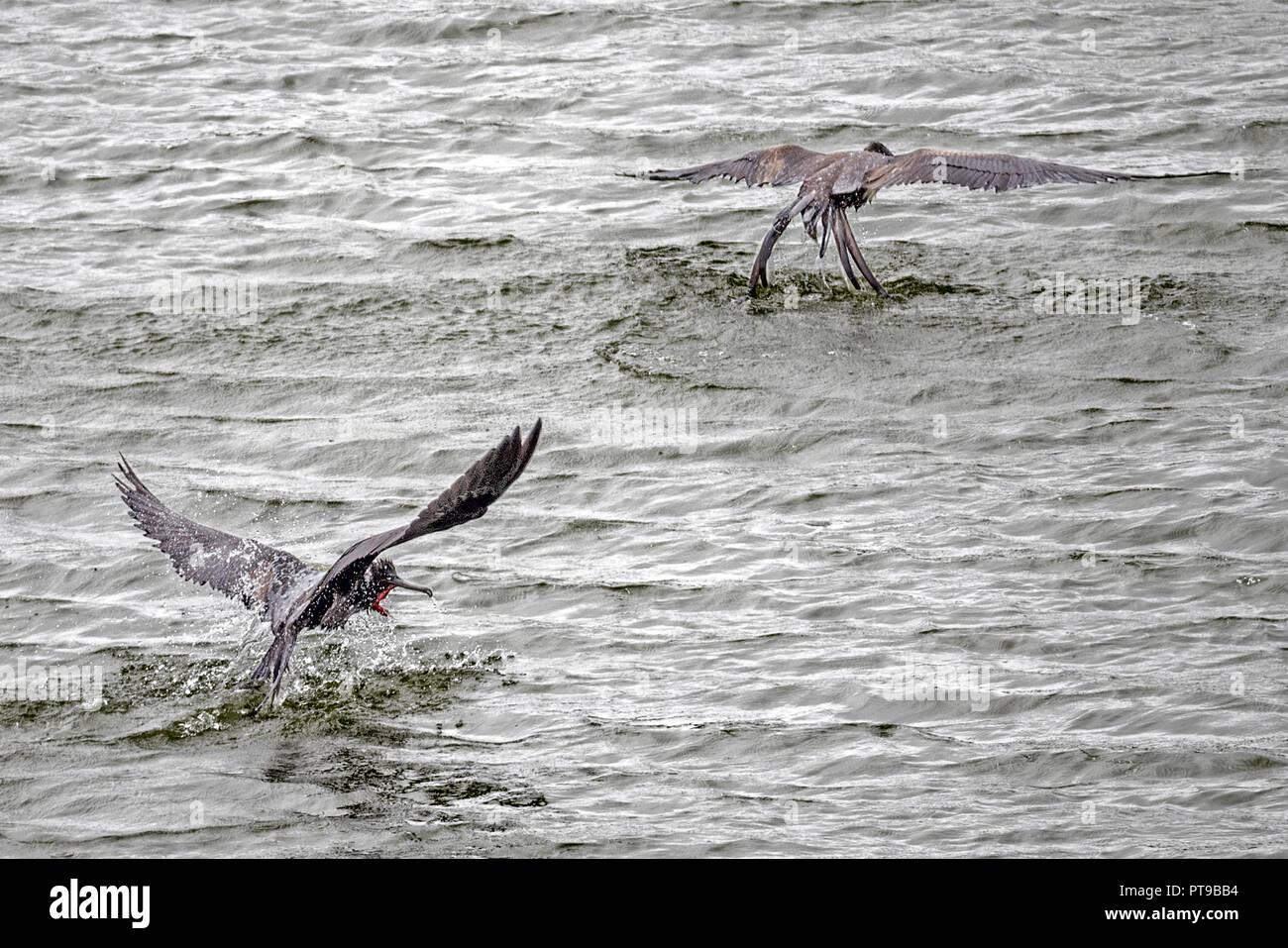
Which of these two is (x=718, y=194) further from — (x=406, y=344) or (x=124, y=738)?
(x=124, y=738)

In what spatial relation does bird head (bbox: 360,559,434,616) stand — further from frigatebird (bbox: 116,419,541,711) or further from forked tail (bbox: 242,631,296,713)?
forked tail (bbox: 242,631,296,713)

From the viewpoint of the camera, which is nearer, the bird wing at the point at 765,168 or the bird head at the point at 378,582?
the bird head at the point at 378,582

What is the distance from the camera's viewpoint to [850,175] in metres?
10.8

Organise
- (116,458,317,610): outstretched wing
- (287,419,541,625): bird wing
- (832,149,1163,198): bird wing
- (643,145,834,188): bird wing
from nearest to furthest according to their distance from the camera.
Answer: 1. (287,419,541,625): bird wing
2. (116,458,317,610): outstretched wing
3. (832,149,1163,198): bird wing
4. (643,145,834,188): bird wing

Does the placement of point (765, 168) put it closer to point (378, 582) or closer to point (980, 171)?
point (980, 171)

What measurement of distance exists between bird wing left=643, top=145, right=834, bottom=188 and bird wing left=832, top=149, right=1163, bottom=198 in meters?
0.62

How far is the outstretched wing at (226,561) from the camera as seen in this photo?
25.1 feet

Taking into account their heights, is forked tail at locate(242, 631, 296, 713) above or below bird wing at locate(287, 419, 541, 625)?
below

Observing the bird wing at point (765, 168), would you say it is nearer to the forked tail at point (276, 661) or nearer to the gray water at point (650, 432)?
the gray water at point (650, 432)

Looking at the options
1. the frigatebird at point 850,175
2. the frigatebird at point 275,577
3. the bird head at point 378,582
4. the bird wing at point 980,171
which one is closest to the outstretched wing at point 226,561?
the frigatebird at point 275,577

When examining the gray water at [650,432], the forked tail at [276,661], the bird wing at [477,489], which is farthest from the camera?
the forked tail at [276,661]

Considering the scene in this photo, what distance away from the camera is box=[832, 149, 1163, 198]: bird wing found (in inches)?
392

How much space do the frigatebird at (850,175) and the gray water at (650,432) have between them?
1.27 ft

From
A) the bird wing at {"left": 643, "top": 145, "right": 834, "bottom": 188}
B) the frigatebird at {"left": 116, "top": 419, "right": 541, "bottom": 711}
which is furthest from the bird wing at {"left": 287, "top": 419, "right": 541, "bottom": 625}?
the bird wing at {"left": 643, "top": 145, "right": 834, "bottom": 188}
